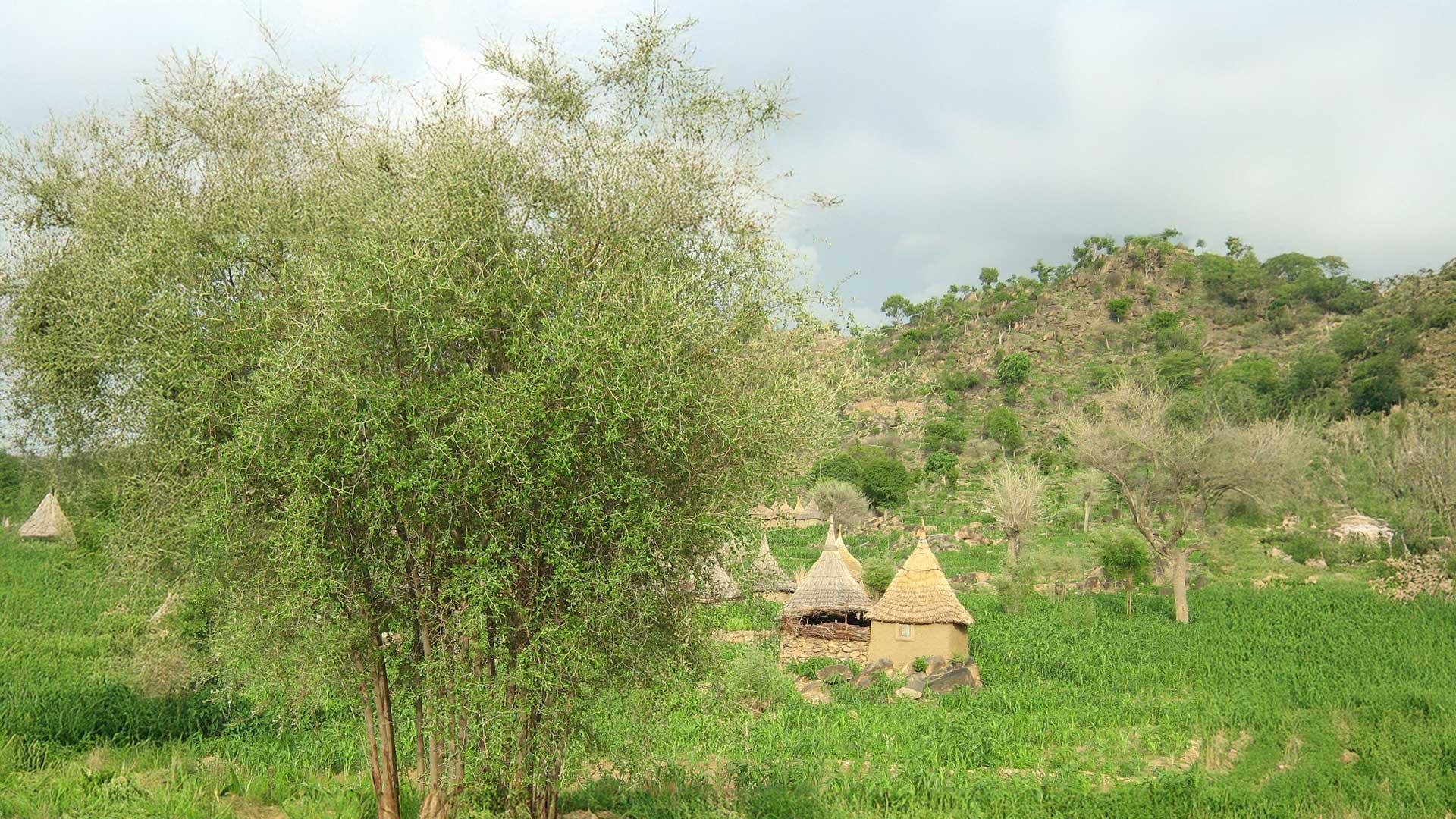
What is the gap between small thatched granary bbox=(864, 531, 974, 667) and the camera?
17.7 m

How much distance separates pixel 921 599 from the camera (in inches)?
715

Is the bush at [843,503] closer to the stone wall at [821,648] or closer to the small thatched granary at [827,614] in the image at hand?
the small thatched granary at [827,614]

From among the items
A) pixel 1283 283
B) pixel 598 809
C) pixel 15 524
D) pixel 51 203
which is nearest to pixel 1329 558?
pixel 598 809

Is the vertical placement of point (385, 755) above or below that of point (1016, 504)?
below

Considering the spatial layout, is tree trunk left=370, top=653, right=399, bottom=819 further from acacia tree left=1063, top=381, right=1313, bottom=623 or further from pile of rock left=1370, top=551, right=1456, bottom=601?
pile of rock left=1370, top=551, right=1456, bottom=601

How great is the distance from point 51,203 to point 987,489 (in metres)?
42.3

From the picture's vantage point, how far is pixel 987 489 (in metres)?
45.8

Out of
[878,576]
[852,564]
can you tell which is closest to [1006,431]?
[852,564]

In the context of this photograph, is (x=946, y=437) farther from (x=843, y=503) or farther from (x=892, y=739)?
(x=892, y=739)

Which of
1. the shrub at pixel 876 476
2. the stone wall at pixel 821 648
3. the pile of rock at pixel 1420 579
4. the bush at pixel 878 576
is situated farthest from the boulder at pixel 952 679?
the shrub at pixel 876 476

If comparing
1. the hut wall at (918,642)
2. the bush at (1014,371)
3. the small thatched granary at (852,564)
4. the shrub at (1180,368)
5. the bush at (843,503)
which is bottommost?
the hut wall at (918,642)

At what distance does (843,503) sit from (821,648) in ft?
70.8

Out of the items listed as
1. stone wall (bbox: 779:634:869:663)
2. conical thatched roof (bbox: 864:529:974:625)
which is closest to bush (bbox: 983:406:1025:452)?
stone wall (bbox: 779:634:869:663)

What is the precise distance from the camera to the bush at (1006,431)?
56.2 meters
